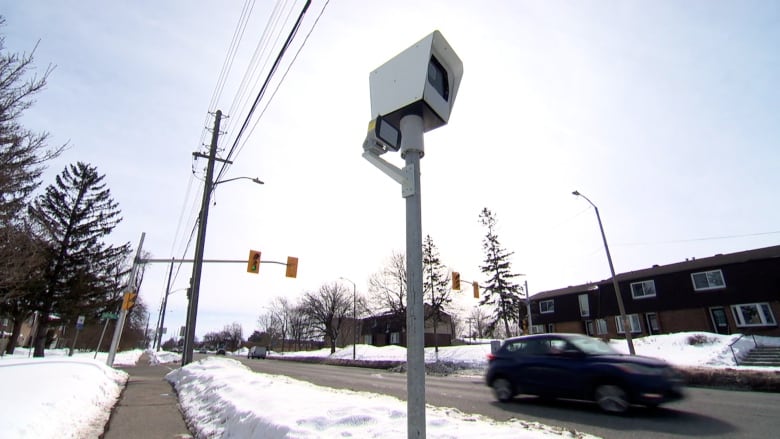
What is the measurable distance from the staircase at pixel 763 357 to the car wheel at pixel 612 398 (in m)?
16.0

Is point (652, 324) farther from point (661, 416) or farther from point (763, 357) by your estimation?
point (661, 416)

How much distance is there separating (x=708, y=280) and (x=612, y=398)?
29.7 meters

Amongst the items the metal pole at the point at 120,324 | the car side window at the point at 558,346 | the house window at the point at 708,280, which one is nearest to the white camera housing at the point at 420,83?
the car side window at the point at 558,346

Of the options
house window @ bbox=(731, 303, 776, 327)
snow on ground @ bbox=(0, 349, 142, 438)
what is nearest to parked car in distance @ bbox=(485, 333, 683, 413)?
snow on ground @ bbox=(0, 349, 142, 438)

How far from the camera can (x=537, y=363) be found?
8.62 metres

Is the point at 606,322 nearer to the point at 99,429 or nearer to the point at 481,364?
the point at 481,364

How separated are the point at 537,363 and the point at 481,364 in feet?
55.9

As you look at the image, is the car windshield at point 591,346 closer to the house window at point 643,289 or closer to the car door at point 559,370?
the car door at point 559,370

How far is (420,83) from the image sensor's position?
2793 millimetres

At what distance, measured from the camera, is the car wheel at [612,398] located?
23.1 ft

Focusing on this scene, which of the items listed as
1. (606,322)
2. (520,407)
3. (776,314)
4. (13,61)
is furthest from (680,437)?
(606,322)

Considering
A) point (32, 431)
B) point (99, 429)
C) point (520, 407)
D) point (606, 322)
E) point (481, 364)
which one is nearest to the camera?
point (32, 431)

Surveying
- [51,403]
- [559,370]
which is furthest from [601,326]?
[51,403]

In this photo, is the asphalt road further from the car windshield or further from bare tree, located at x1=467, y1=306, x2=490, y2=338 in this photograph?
bare tree, located at x1=467, y1=306, x2=490, y2=338
